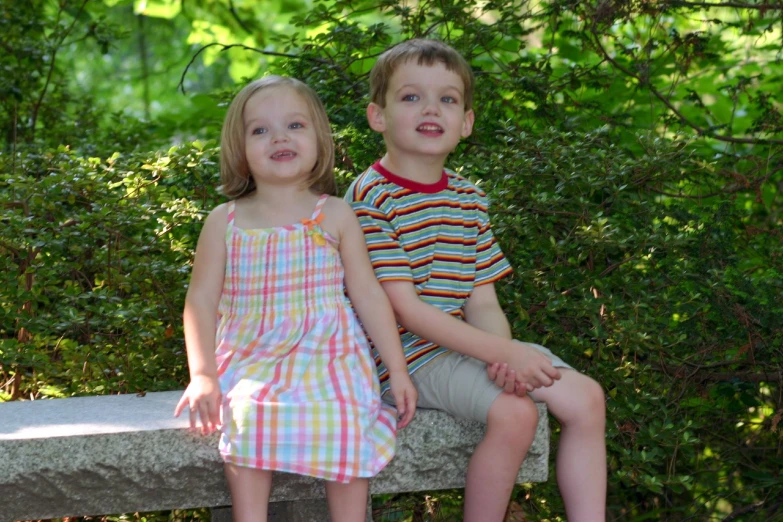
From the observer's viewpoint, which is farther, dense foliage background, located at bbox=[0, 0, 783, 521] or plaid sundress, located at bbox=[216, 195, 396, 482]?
dense foliage background, located at bbox=[0, 0, 783, 521]

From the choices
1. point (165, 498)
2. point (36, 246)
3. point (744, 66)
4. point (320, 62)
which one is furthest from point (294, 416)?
point (744, 66)

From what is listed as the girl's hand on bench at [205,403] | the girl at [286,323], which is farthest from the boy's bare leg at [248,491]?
the girl's hand on bench at [205,403]

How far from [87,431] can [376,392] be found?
2.43 feet

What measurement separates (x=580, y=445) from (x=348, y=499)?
632mm

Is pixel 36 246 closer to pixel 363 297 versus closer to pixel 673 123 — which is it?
pixel 363 297

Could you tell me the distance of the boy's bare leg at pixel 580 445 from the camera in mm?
2502

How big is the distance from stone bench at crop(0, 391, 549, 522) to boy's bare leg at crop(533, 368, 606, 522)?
7 cm

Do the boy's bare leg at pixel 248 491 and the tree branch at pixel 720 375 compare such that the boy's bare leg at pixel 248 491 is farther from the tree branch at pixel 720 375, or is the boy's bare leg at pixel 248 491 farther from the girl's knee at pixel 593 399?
the tree branch at pixel 720 375

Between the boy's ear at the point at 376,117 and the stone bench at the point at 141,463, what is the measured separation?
2.78ft

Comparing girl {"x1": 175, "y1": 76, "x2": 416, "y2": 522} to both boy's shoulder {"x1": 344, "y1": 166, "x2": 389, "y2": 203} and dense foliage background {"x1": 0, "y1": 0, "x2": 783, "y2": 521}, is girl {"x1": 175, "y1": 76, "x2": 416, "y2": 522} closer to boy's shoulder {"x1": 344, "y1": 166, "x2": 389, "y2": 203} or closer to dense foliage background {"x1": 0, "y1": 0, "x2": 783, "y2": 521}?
boy's shoulder {"x1": 344, "y1": 166, "x2": 389, "y2": 203}

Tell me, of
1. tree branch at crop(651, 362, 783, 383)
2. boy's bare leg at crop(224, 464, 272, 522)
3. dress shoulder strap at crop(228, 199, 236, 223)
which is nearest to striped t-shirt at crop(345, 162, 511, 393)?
dress shoulder strap at crop(228, 199, 236, 223)

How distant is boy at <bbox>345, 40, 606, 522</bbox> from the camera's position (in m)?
2.49

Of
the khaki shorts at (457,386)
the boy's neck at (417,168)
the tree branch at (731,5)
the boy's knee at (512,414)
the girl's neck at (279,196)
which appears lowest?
the boy's knee at (512,414)

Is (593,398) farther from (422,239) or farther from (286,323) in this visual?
(286,323)
